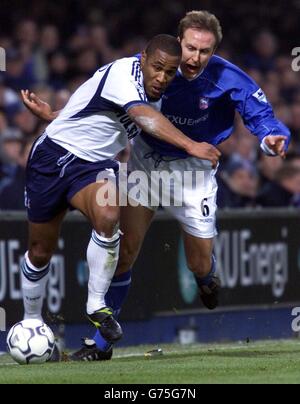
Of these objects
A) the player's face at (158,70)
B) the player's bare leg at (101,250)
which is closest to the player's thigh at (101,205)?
the player's bare leg at (101,250)

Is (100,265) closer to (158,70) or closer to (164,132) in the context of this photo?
(164,132)

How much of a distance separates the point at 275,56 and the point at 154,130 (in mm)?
10463

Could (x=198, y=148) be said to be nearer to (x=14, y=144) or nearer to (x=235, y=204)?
(x=14, y=144)

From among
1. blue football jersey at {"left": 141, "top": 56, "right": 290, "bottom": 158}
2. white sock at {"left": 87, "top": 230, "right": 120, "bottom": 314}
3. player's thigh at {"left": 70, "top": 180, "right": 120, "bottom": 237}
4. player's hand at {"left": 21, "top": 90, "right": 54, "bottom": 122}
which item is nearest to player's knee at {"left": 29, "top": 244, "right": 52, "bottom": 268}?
white sock at {"left": 87, "top": 230, "right": 120, "bottom": 314}

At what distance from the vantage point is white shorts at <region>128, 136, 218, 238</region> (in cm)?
899

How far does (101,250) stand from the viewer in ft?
26.6

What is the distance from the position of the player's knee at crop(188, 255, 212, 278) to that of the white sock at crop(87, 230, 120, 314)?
99 centimetres

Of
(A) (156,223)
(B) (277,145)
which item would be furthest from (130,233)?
(A) (156,223)

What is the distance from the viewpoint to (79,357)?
845 cm

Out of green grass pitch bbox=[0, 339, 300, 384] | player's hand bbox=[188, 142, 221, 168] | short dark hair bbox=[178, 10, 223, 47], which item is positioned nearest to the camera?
green grass pitch bbox=[0, 339, 300, 384]

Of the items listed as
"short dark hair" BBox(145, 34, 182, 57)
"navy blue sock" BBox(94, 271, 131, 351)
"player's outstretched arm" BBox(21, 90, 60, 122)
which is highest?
"short dark hair" BBox(145, 34, 182, 57)

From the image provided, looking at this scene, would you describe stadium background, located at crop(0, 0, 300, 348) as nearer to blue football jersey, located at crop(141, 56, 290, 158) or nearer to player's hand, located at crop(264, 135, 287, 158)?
blue football jersey, located at crop(141, 56, 290, 158)

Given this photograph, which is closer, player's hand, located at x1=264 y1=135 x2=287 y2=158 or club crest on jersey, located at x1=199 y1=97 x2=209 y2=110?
player's hand, located at x1=264 y1=135 x2=287 y2=158

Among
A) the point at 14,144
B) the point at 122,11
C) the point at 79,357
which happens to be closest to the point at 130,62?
the point at 79,357
